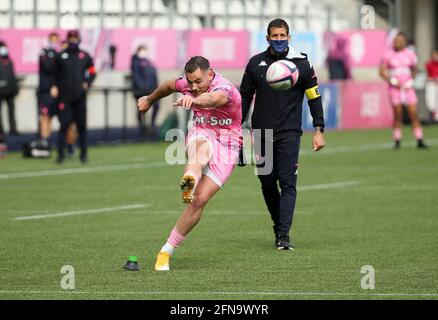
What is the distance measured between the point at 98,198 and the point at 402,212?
14.8ft

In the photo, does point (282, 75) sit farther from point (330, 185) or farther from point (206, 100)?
point (330, 185)

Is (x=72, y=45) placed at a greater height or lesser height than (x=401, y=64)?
greater

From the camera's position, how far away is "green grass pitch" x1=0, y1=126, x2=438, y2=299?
10.4m

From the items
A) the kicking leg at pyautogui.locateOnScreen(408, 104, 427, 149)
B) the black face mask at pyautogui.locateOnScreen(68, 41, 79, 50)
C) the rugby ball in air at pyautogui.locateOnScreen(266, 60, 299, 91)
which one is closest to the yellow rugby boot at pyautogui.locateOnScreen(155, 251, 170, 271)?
the rugby ball in air at pyautogui.locateOnScreen(266, 60, 299, 91)

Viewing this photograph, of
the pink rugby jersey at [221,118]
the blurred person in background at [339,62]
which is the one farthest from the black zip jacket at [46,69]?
the pink rugby jersey at [221,118]

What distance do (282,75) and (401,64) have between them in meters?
14.6

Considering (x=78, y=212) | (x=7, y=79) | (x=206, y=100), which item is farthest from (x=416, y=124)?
(x=206, y=100)

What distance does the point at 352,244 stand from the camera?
43.8 feet

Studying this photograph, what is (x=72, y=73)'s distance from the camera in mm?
23922

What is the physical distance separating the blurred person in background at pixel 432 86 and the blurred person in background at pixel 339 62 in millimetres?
2749

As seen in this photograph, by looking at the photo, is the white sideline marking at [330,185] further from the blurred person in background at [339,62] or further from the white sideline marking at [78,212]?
the blurred person in background at [339,62]

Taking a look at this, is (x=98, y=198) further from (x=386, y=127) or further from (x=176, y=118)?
(x=386, y=127)

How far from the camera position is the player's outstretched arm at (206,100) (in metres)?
10.4
